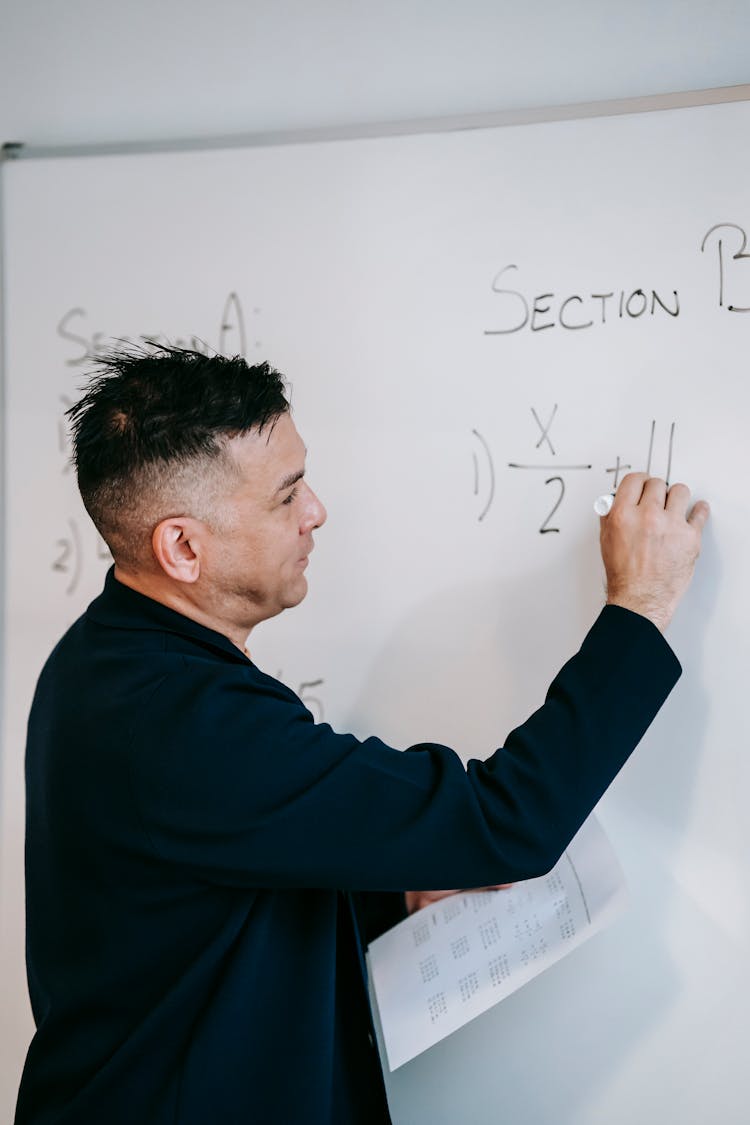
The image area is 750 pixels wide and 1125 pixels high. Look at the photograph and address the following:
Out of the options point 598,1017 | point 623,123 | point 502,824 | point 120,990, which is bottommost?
point 598,1017

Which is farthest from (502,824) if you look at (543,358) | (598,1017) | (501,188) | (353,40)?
(353,40)

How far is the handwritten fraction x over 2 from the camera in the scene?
1.09 metres

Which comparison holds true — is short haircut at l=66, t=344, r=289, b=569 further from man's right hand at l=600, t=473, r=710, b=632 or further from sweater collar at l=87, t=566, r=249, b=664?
man's right hand at l=600, t=473, r=710, b=632

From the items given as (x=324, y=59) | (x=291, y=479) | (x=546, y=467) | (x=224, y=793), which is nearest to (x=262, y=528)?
(x=291, y=479)

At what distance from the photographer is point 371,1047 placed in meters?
0.97

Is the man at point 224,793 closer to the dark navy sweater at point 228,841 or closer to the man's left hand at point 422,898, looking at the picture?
the dark navy sweater at point 228,841

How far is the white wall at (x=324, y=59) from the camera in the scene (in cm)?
112

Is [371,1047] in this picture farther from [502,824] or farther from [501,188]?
[501,188]

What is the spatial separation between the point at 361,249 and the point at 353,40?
0.28 metres

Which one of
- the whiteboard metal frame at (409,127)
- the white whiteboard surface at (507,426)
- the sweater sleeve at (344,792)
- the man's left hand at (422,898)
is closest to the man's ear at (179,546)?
the sweater sleeve at (344,792)

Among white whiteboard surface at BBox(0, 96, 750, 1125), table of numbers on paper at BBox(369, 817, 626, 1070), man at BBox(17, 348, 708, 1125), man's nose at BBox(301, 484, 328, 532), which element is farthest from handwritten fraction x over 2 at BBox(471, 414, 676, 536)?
table of numbers on paper at BBox(369, 817, 626, 1070)

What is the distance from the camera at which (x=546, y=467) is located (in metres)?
1.14

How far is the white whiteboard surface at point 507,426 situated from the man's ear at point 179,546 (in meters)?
0.35

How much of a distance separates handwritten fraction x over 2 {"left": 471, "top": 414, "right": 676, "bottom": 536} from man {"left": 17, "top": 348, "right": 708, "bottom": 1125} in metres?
0.12
